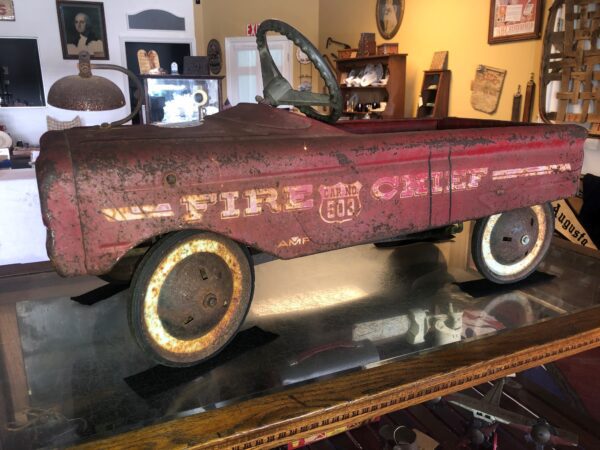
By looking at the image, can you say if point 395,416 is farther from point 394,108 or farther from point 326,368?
point 394,108

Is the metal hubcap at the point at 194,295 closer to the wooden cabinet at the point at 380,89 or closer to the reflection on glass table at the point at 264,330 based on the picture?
the reflection on glass table at the point at 264,330

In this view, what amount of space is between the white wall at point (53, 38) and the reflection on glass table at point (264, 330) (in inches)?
239

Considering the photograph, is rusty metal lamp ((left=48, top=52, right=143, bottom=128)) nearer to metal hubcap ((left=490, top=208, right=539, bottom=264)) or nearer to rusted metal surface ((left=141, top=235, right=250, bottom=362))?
rusted metal surface ((left=141, top=235, right=250, bottom=362))

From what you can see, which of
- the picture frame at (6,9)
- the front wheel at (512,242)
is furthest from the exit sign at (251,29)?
the front wheel at (512,242)

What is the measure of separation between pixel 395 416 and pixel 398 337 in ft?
1.59

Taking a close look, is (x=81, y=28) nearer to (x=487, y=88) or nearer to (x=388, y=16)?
(x=388, y=16)

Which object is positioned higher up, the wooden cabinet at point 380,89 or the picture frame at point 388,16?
the picture frame at point 388,16

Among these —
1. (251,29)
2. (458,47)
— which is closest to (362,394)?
(458,47)

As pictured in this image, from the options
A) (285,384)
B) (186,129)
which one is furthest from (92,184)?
(285,384)

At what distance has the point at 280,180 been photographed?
1.01 m

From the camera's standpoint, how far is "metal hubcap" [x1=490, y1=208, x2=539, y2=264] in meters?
1.40

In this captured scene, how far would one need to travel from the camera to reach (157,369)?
105cm

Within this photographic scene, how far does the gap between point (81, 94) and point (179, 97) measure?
3.35m

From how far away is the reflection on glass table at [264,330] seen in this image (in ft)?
3.08
